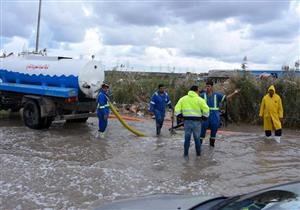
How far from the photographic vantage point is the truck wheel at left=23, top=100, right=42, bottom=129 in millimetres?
15117

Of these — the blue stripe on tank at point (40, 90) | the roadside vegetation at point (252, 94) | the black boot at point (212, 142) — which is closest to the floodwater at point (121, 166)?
the black boot at point (212, 142)

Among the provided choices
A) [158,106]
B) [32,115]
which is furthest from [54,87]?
[158,106]

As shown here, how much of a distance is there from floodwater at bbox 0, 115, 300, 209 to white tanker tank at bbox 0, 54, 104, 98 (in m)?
1.57

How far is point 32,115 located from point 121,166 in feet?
21.0

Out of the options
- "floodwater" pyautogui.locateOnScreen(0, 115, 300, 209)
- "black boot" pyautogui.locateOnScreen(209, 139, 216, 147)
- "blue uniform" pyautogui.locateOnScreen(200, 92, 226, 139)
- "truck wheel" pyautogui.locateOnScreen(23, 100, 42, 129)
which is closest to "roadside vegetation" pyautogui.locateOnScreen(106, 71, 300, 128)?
"floodwater" pyautogui.locateOnScreen(0, 115, 300, 209)

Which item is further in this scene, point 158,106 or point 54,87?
point 54,87

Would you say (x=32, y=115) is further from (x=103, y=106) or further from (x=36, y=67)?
(x=103, y=106)

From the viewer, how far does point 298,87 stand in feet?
59.8

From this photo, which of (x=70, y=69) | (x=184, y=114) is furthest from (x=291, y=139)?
(x=70, y=69)

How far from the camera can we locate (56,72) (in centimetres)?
1492

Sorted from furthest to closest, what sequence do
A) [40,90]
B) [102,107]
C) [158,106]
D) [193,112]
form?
[40,90]
[158,106]
[102,107]
[193,112]

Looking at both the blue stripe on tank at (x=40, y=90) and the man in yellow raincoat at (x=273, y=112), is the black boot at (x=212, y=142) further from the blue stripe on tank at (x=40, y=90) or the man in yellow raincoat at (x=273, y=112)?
the blue stripe on tank at (x=40, y=90)

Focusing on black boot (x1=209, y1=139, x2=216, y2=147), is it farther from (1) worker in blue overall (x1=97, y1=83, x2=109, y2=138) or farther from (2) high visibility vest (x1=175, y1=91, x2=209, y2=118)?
(1) worker in blue overall (x1=97, y1=83, x2=109, y2=138)

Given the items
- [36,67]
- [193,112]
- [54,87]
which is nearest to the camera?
[193,112]
